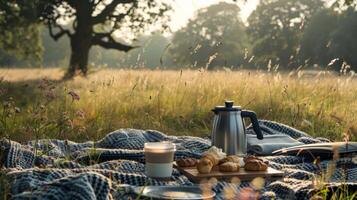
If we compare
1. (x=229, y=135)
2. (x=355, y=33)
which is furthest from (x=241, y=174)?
(x=355, y=33)

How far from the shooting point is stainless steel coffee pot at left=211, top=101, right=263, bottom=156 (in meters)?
3.67

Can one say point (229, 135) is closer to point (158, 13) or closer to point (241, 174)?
point (241, 174)

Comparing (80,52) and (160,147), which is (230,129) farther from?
(80,52)

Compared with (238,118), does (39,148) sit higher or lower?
lower

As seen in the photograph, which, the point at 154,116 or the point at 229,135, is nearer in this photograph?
the point at 229,135

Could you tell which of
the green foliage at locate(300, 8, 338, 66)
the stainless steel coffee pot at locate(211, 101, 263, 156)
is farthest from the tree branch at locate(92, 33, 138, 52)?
the green foliage at locate(300, 8, 338, 66)

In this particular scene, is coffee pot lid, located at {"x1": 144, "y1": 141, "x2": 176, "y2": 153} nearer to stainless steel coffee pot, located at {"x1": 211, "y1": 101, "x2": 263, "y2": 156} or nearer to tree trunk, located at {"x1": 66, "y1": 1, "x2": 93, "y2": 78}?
stainless steel coffee pot, located at {"x1": 211, "y1": 101, "x2": 263, "y2": 156}

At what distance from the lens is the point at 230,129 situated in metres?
3.66

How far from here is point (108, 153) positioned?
3750mm

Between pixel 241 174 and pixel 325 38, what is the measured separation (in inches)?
1532

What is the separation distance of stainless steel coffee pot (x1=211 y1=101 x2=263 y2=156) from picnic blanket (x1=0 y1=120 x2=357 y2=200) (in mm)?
232

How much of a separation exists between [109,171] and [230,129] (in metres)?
0.91

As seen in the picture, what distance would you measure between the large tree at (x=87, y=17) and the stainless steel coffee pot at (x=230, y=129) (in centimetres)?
1475

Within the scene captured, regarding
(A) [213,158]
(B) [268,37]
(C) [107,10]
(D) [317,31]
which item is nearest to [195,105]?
(A) [213,158]
